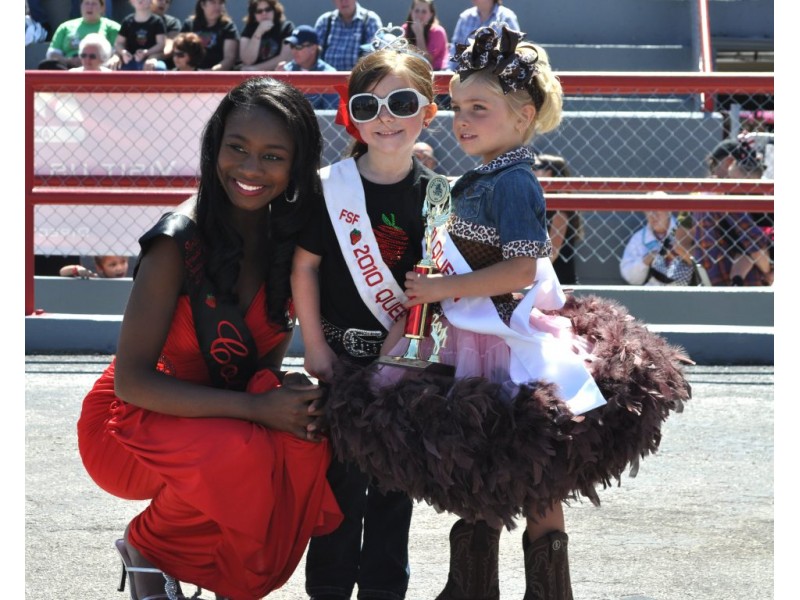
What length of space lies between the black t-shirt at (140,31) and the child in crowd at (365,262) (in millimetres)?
7866

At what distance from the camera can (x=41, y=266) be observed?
25.5ft

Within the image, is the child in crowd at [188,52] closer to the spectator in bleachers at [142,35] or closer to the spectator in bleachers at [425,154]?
the spectator in bleachers at [142,35]

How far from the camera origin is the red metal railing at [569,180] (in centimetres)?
679

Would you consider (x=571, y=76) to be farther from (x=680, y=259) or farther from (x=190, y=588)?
(x=190, y=588)

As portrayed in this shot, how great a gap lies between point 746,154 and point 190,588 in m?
5.24

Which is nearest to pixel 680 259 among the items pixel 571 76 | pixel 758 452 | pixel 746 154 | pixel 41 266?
pixel 746 154

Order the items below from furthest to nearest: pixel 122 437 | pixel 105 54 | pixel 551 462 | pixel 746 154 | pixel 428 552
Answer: pixel 105 54
pixel 746 154
pixel 428 552
pixel 122 437
pixel 551 462

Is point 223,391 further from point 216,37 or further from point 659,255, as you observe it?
point 216,37

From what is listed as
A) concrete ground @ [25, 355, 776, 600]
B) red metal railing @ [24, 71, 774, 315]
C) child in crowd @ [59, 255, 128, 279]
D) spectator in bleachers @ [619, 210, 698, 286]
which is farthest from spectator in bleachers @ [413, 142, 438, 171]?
concrete ground @ [25, 355, 776, 600]

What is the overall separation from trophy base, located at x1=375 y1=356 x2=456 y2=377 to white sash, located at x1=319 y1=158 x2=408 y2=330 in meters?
0.26

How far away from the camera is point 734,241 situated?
7570mm

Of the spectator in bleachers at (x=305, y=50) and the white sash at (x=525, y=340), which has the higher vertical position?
the spectator in bleachers at (x=305, y=50)

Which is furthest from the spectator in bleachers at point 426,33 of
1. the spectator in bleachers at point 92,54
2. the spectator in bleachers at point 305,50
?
the spectator in bleachers at point 92,54

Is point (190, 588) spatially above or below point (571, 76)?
below
